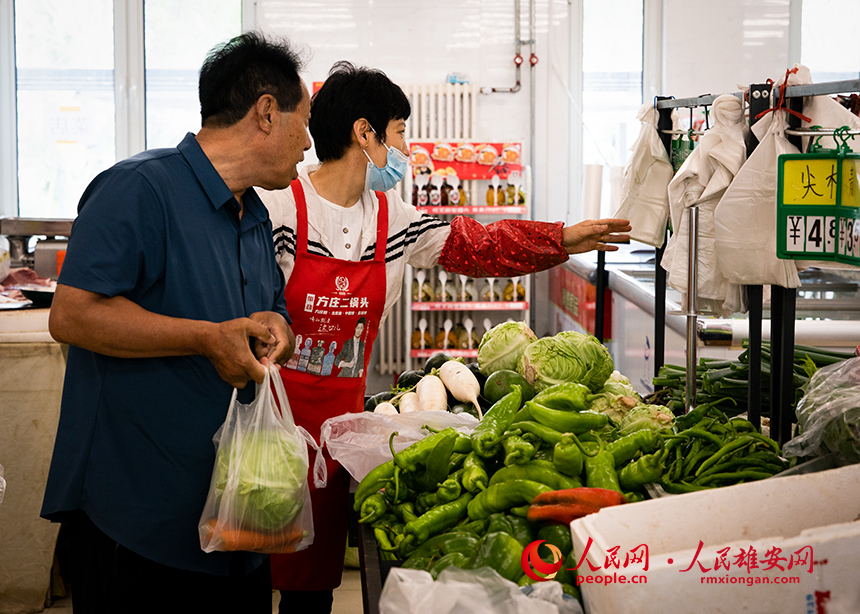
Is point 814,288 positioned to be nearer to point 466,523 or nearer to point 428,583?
point 466,523

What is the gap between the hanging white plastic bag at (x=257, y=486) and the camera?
155 centimetres

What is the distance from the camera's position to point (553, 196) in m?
6.88

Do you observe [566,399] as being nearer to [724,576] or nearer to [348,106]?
[724,576]

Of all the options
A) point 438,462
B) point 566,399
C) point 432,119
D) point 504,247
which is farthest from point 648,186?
point 432,119

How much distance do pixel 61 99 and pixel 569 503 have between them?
684 cm

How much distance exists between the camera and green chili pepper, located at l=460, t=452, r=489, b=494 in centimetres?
157

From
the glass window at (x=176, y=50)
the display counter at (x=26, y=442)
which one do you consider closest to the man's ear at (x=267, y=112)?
the display counter at (x=26, y=442)

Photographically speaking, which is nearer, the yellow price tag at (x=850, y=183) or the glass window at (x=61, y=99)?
the yellow price tag at (x=850, y=183)

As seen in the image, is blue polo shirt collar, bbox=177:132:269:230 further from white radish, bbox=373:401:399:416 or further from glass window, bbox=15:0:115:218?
glass window, bbox=15:0:115:218

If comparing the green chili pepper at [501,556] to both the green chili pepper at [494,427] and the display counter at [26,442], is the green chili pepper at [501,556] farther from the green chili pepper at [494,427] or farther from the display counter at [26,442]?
the display counter at [26,442]

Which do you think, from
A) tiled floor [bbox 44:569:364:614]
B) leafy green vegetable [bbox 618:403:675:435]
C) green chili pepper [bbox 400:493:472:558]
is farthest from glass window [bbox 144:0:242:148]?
green chili pepper [bbox 400:493:472:558]

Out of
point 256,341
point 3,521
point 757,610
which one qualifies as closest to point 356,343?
point 256,341

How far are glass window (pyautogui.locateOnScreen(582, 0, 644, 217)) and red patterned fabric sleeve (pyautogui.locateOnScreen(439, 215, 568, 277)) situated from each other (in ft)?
14.5

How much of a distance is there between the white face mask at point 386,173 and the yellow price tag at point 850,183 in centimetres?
133
